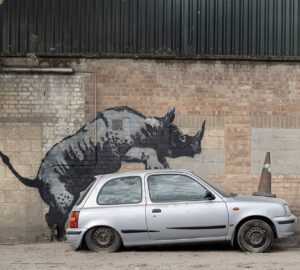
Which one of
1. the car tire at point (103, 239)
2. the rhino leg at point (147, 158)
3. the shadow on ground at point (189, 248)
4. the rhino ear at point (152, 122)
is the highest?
the rhino ear at point (152, 122)

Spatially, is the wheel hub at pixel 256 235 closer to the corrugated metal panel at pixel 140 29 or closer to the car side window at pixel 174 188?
the car side window at pixel 174 188

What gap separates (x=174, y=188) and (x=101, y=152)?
2.82 metres

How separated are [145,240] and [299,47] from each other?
5.62 m

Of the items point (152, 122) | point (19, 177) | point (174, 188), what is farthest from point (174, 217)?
point (19, 177)

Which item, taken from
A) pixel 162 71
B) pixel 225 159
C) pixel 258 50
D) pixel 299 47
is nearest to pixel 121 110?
pixel 162 71

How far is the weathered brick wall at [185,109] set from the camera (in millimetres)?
12531

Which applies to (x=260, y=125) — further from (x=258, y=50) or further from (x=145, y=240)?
(x=145, y=240)

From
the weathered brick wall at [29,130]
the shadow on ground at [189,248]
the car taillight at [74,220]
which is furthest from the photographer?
the weathered brick wall at [29,130]

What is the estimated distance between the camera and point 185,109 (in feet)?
41.7

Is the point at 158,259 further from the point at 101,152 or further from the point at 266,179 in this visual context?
the point at 266,179

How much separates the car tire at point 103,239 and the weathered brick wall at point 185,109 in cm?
260

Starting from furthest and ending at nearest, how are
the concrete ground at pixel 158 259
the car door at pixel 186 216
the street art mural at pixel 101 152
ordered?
1. the street art mural at pixel 101 152
2. the car door at pixel 186 216
3. the concrete ground at pixel 158 259

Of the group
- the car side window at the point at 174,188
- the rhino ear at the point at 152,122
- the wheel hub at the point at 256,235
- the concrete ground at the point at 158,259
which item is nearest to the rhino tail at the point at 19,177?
the concrete ground at the point at 158,259

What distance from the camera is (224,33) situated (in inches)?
504
